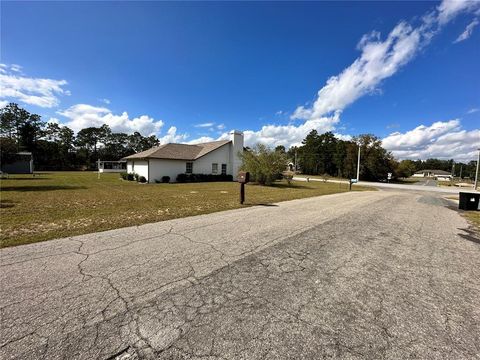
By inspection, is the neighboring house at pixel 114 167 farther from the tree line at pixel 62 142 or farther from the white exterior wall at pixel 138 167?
the white exterior wall at pixel 138 167

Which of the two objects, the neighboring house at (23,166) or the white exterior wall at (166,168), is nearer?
the white exterior wall at (166,168)

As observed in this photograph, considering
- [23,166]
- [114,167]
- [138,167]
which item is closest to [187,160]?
[138,167]

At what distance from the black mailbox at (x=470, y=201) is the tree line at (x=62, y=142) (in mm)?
70904

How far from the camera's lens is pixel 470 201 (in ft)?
40.1

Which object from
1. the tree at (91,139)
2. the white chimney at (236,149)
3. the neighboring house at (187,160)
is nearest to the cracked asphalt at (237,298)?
the neighboring house at (187,160)

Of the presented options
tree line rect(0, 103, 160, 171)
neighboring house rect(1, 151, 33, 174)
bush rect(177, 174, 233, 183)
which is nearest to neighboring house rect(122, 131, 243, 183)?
bush rect(177, 174, 233, 183)

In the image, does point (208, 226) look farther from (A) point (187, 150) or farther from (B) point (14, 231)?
(A) point (187, 150)

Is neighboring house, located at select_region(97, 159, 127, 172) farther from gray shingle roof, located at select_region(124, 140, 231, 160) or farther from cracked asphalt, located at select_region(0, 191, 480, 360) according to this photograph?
cracked asphalt, located at select_region(0, 191, 480, 360)

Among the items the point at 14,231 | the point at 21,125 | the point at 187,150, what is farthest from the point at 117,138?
→ the point at 14,231

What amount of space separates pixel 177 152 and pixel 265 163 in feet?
35.3

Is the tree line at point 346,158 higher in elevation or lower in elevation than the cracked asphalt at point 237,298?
higher

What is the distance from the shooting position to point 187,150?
93.4ft

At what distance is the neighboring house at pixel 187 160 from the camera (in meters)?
24.3

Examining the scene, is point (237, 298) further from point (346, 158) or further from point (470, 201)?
point (346, 158)
